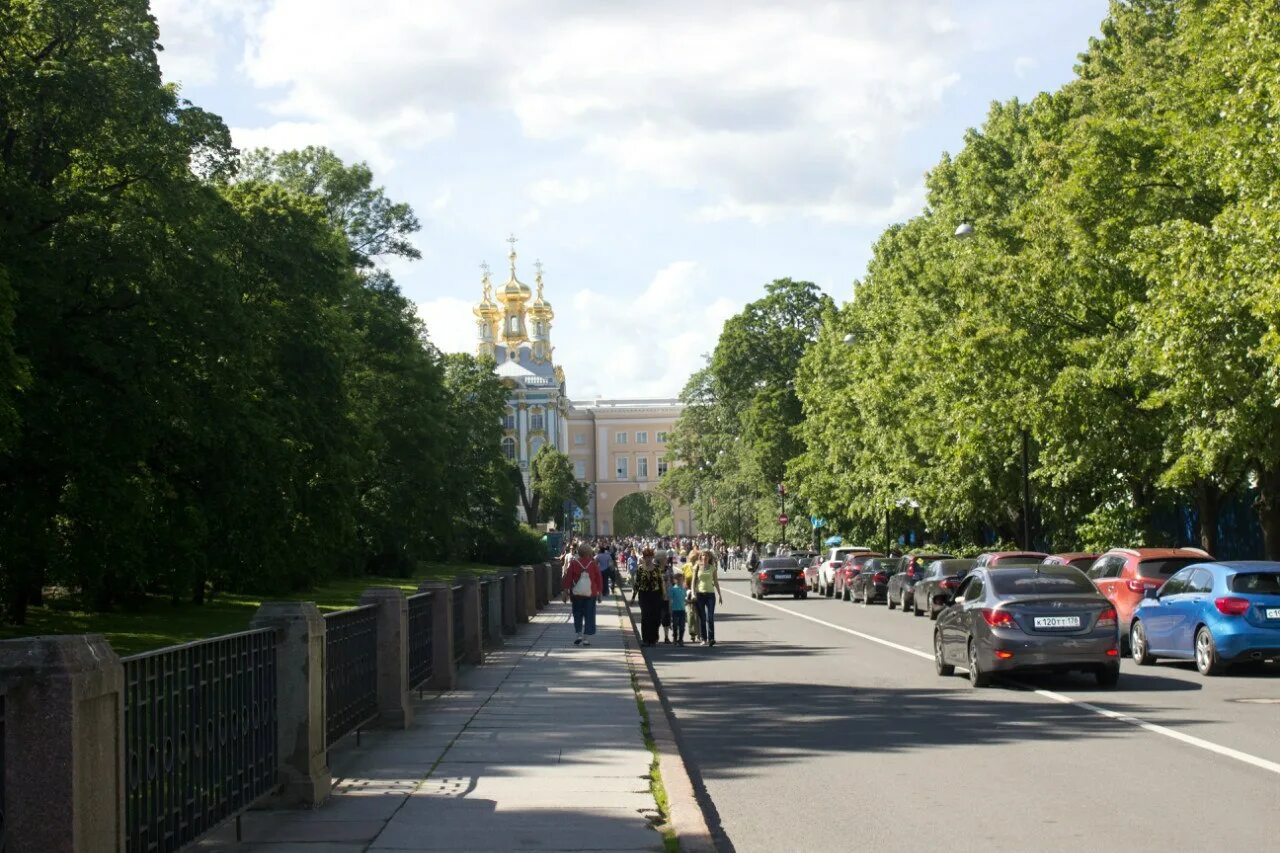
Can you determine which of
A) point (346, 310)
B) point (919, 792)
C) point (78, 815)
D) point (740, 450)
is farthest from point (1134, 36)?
point (740, 450)

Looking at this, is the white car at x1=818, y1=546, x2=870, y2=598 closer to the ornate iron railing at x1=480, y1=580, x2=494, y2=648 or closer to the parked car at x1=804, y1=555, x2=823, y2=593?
the parked car at x1=804, y1=555, x2=823, y2=593

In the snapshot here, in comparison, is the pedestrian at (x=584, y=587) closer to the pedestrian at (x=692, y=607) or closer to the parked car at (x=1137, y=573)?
the pedestrian at (x=692, y=607)

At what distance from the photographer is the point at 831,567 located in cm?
6119

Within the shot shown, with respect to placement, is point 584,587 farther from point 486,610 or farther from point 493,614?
point 486,610

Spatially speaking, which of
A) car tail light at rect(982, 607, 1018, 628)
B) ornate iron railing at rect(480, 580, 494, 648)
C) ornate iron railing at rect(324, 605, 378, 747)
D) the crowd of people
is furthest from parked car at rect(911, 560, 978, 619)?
ornate iron railing at rect(324, 605, 378, 747)

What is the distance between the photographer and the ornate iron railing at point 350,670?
1216 cm

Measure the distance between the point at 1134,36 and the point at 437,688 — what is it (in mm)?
32622

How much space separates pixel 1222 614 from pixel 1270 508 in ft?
51.4

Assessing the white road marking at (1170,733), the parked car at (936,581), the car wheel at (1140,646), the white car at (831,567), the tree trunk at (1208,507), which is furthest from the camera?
the white car at (831,567)

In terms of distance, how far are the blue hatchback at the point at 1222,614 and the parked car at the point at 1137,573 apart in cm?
285

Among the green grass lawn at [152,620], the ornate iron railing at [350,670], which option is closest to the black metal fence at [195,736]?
the ornate iron railing at [350,670]

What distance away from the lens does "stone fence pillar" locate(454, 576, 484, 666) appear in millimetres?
23781

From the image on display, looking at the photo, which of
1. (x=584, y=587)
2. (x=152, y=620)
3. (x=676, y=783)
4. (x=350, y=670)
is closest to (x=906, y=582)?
(x=584, y=587)

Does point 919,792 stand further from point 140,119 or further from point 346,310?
point 346,310
